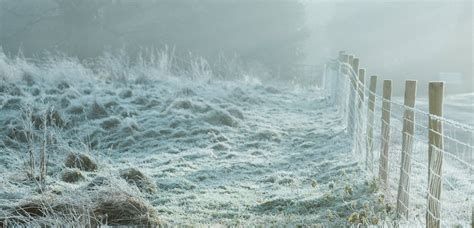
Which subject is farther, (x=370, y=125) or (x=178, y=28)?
(x=178, y=28)

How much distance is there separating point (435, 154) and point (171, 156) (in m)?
4.81

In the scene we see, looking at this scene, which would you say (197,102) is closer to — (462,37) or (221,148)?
(221,148)

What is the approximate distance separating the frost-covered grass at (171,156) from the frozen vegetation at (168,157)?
0.02 metres

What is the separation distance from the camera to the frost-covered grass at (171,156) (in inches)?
203

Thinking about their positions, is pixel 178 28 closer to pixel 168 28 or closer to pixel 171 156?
pixel 168 28

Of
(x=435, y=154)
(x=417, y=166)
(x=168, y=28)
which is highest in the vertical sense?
(x=168, y=28)

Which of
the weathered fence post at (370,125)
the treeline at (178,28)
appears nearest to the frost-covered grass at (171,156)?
the weathered fence post at (370,125)

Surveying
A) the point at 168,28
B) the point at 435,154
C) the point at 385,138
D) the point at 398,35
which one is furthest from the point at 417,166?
the point at 398,35

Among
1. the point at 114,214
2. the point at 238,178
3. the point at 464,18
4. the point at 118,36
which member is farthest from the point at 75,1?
the point at 464,18

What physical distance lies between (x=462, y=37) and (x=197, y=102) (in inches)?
1335

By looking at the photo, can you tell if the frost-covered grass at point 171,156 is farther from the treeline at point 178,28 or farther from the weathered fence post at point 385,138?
the treeline at point 178,28

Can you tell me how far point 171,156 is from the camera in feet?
27.8

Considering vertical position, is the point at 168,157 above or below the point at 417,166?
below

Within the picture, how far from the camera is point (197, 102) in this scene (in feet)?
38.7
